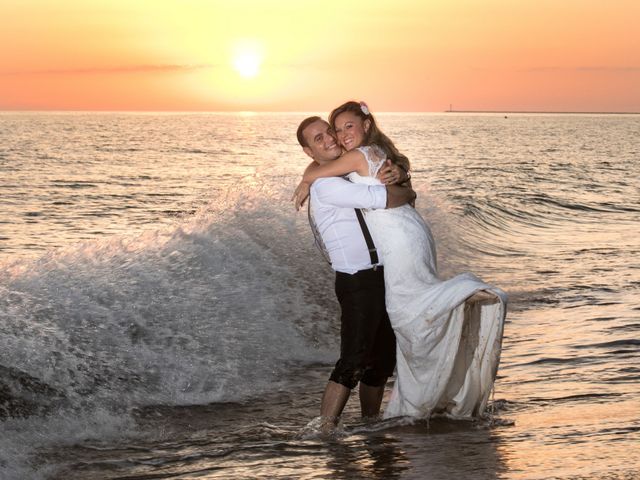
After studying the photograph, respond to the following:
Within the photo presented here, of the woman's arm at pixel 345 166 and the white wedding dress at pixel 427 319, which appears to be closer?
the woman's arm at pixel 345 166

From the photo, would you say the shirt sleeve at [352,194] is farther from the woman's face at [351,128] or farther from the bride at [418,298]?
the woman's face at [351,128]

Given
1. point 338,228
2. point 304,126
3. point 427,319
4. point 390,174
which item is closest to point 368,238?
point 338,228

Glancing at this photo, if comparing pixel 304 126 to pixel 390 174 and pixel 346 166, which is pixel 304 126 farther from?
pixel 390 174

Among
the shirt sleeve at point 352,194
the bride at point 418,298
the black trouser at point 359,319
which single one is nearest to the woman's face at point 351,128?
the bride at point 418,298

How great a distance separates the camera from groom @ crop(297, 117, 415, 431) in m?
5.81

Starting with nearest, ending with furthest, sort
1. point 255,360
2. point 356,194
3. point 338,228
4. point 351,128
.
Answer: point 356,194 < point 351,128 < point 338,228 < point 255,360

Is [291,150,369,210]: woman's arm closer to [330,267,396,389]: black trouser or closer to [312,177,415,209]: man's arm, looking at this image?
[312,177,415,209]: man's arm

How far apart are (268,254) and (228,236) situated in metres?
0.55

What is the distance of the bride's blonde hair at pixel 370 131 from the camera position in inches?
226

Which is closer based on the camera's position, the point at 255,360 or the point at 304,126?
the point at 304,126

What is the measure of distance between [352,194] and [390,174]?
0.27 m

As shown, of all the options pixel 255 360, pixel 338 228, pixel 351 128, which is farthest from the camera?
pixel 255 360

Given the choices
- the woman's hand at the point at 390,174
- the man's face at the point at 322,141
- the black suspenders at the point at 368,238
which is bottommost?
the black suspenders at the point at 368,238

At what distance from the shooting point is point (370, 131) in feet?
19.1
